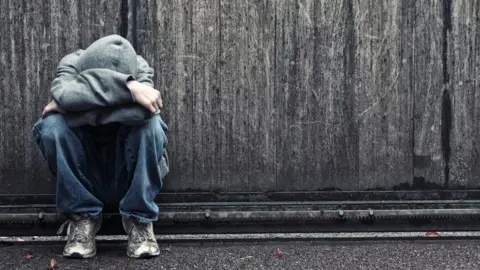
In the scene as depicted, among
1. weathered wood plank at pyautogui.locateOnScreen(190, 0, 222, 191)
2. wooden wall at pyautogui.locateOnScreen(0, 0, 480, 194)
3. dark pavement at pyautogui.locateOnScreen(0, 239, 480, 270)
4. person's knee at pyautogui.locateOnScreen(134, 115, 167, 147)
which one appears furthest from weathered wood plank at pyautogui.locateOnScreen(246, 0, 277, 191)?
person's knee at pyautogui.locateOnScreen(134, 115, 167, 147)

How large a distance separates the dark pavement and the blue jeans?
0.26 meters

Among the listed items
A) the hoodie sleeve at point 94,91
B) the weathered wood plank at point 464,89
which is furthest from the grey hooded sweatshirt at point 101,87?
the weathered wood plank at point 464,89

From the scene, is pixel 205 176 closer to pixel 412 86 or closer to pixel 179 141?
pixel 179 141

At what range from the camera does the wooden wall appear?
478 cm

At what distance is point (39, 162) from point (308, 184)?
1.63m

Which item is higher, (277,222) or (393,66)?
(393,66)

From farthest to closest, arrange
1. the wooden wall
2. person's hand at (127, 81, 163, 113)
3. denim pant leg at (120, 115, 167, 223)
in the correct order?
the wooden wall → denim pant leg at (120, 115, 167, 223) → person's hand at (127, 81, 163, 113)

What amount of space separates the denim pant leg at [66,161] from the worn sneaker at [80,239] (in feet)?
0.18

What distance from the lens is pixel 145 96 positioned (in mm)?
4051

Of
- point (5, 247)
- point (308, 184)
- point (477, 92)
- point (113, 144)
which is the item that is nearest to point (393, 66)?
point (477, 92)

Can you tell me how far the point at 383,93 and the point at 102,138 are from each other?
5.60 ft

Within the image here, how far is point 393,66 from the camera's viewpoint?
4867 mm

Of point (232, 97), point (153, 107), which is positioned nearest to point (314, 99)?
point (232, 97)

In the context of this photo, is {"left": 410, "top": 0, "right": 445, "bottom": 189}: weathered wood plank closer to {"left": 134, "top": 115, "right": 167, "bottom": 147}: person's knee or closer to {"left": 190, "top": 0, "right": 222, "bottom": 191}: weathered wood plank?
{"left": 190, "top": 0, "right": 222, "bottom": 191}: weathered wood plank
